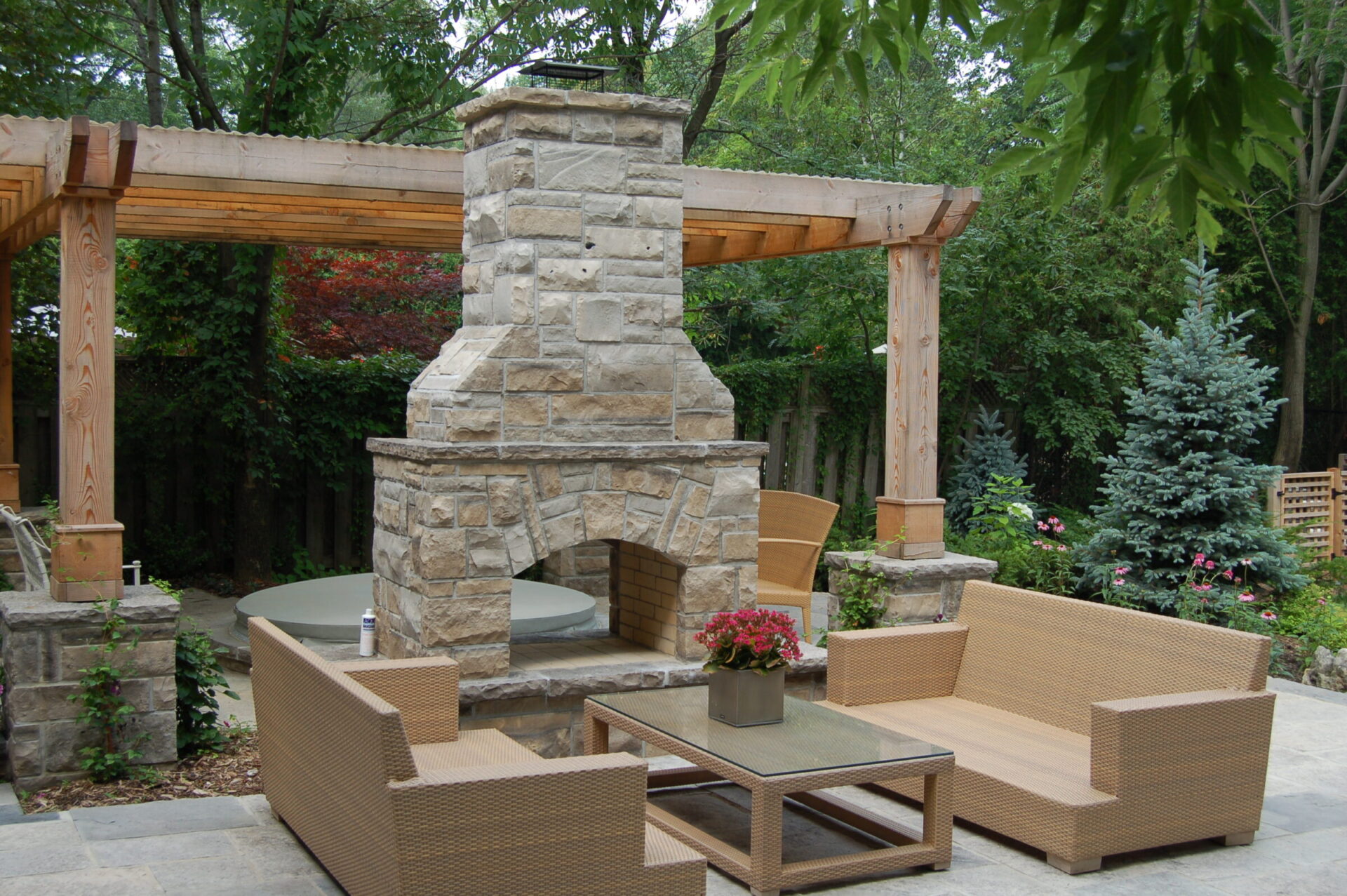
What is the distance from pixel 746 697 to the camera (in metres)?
4.49

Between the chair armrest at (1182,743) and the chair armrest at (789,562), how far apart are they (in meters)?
2.81


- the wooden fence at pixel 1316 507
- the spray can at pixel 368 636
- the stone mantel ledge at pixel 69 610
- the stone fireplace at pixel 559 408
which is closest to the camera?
the stone mantel ledge at pixel 69 610

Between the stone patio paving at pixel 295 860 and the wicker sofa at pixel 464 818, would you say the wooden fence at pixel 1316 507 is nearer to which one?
the stone patio paving at pixel 295 860

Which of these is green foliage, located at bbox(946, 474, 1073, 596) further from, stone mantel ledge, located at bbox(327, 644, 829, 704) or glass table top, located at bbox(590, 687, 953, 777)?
glass table top, located at bbox(590, 687, 953, 777)

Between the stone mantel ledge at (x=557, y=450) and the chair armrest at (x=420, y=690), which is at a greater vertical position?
the stone mantel ledge at (x=557, y=450)

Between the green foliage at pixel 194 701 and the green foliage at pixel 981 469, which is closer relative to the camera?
the green foliage at pixel 194 701

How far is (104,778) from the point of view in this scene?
5051 millimetres

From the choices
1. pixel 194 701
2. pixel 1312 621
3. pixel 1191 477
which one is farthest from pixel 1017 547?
pixel 194 701

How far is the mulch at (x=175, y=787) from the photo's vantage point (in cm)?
488

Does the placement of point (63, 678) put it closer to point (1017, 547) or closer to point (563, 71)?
point (563, 71)

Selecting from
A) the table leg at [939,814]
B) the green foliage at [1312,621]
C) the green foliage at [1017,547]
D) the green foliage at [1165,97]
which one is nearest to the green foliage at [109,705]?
the table leg at [939,814]

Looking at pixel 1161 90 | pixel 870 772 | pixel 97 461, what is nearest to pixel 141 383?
pixel 97 461

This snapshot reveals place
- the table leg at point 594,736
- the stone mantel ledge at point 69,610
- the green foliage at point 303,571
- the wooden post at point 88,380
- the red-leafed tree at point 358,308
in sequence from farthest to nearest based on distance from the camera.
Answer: the red-leafed tree at point 358,308, the green foliage at point 303,571, the wooden post at point 88,380, the stone mantel ledge at point 69,610, the table leg at point 594,736

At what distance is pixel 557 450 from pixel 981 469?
20.0 feet
